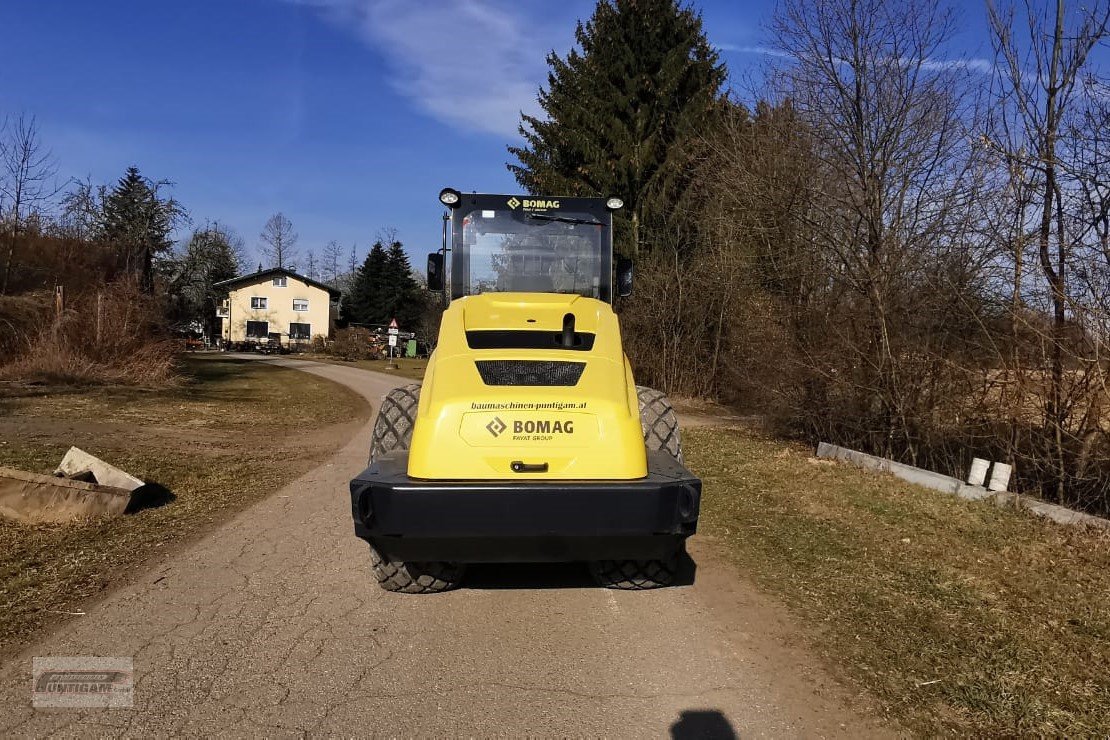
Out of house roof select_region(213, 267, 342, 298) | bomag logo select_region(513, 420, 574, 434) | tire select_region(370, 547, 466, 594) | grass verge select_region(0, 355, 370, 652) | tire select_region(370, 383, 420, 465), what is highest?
house roof select_region(213, 267, 342, 298)

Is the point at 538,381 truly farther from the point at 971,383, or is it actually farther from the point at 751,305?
the point at 751,305

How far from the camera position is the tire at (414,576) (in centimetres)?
472

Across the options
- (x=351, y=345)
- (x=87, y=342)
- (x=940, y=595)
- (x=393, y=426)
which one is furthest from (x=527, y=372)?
(x=351, y=345)

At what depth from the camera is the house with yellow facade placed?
6450cm

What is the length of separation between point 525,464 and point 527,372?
2.24 ft

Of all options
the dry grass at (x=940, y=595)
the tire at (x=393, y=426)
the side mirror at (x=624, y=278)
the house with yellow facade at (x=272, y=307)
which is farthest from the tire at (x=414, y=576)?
the house with yellow facade at (x=272, y=307)

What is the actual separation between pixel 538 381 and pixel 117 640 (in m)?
2.72

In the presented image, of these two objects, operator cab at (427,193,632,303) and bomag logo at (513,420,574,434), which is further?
operator cab at (427,193,632,303)

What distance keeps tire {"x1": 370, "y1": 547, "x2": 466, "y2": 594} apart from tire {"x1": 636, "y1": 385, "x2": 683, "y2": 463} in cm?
159

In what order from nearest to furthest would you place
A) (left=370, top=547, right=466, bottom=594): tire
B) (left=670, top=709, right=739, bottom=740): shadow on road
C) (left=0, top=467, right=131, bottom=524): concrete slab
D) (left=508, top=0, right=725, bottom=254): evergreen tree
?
1. (left=670, top=709, right=739, bottom=740): shadow on road
2. (left=370, top=547, right=466, bottom=594): tire
3. (left=0, top=467, right=131, bottom=524): concrete slab
4. (left=508, top=0, right=725, bottom=254): evergreen tree

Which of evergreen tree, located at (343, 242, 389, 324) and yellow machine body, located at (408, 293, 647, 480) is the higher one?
evergreen tree, located at (343, 242, 389, 324)

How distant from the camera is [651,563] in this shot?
4.91m

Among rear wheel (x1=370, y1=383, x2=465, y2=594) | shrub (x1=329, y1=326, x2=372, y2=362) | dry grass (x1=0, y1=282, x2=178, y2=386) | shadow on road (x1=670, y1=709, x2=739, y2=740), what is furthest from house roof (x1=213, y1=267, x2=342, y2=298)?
shadow on road (x1=670, y1=709, x2=739, y2=740)

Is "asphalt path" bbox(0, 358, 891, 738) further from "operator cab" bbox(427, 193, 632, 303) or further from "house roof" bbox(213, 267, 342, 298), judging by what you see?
"house roof" bbox(213, 267, 342, 298)
